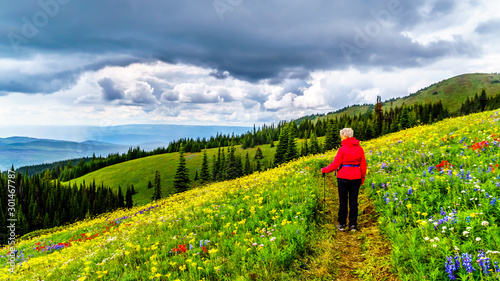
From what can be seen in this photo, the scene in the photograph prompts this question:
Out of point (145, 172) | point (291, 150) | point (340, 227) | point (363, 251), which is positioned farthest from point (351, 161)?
point (145, 172)

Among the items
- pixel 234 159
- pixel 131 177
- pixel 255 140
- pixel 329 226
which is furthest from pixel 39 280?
pixel 255 140

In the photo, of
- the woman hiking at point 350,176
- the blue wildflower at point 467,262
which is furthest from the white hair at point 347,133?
the blue wildflower at point 467,262

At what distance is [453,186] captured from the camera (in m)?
6.23

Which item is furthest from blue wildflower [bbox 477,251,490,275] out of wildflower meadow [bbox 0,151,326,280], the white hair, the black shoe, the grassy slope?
the grassy slope

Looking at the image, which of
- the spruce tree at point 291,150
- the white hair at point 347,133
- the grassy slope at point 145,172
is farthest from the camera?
the grassy slope at point 145,172

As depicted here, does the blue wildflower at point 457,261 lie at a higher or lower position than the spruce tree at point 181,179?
higher

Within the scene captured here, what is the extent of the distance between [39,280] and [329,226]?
9024 millimetres

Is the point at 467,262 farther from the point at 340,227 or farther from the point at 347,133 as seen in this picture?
the point at 347,133

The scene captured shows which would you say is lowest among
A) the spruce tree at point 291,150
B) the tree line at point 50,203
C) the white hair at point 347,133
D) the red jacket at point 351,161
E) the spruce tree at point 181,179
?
the tree line at point 50,203

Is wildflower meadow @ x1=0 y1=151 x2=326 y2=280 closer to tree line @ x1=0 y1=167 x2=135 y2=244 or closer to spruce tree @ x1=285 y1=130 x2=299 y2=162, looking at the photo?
spruce tree @ x1=285 y1=130 x2=299 y2=162

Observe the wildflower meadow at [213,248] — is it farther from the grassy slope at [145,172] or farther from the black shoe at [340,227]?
the grassy slope at [145,172]

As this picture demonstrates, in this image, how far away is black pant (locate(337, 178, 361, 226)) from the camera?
6.83m

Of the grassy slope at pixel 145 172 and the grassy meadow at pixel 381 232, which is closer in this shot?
the grassy meadow at pixel 381 232

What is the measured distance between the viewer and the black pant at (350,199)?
22.4 ft
